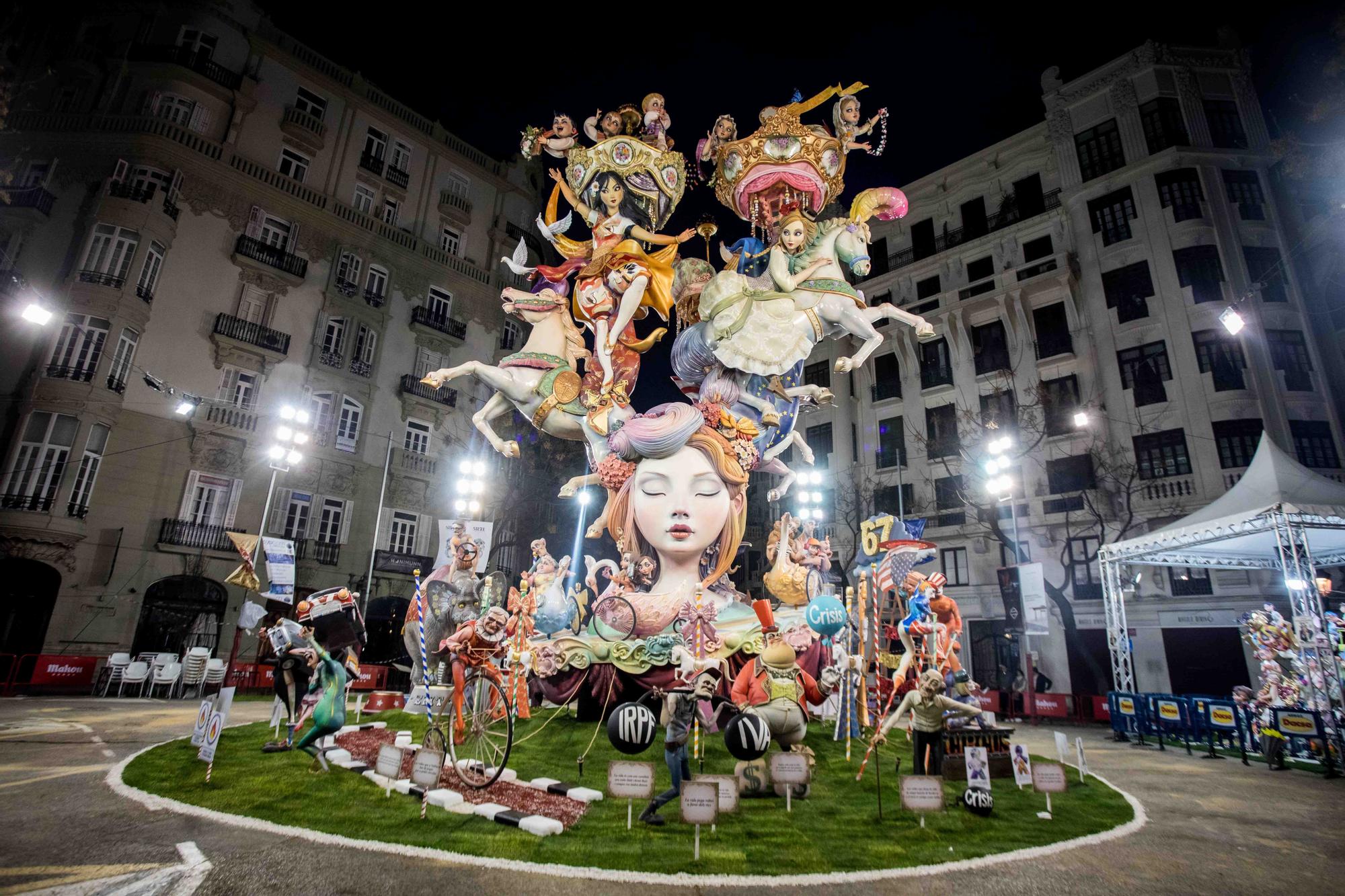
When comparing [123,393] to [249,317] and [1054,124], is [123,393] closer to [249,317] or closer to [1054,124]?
[249,317]

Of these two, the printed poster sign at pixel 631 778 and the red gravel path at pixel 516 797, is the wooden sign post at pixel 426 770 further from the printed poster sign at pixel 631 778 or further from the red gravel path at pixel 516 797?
the printed poster sign at pixel 631 778

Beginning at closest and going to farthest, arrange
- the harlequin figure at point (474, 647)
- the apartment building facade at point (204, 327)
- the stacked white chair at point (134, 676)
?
the harlequin figure at point (474, 647) < the stacked white chair at point (134, 676) < the apartment building facade at point (204, 327)

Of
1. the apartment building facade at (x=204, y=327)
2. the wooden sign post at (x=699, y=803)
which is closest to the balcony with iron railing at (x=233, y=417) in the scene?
the apartment building facade at (x=204, y=327)

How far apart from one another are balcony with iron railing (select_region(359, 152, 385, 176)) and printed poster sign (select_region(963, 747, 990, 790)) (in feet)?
93.1

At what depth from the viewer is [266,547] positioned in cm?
1239

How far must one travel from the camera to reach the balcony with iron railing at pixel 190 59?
21000 millimetres

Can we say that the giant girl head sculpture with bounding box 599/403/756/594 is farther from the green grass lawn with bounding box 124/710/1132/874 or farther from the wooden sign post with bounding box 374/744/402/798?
the wooden sign post with bounding box 374/744/402/798

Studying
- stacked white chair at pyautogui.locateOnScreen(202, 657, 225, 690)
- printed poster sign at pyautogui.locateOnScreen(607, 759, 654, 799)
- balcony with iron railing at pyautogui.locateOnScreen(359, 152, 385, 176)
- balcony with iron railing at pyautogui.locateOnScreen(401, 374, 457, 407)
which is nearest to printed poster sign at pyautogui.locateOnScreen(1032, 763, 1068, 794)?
printed poster sign at pyautogui.locateOnScreen(607, 759, 654, 799)

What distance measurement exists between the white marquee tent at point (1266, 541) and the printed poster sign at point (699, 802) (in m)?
10.6

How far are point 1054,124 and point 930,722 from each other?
2922 cm

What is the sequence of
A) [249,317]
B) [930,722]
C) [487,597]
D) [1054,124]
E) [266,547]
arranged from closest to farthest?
[930,722] < [487,597] < [266,547] < [249,317] < [1054,124]

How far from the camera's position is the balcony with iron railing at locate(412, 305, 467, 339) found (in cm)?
2528

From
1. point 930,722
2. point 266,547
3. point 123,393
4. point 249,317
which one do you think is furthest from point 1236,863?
point 249,317

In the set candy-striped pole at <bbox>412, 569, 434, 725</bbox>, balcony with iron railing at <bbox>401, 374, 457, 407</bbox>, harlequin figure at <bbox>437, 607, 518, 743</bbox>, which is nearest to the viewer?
harlequin figure at <bbox>437, 607, 518, 743</bbox>
